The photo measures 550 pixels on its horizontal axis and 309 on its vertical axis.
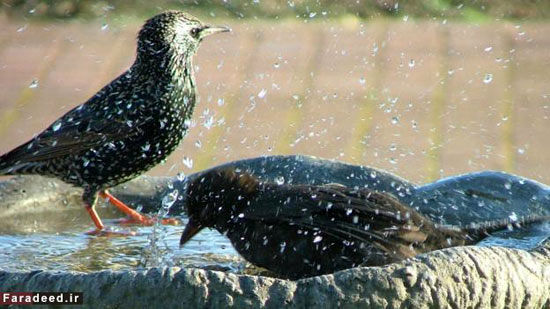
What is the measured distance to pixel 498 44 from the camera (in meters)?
8.27

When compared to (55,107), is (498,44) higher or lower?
higher

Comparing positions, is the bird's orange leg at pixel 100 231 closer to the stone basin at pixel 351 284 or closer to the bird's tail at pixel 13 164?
the bird's tail at pixel 13 164

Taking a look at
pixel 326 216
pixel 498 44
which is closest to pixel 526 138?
pixel 498 44

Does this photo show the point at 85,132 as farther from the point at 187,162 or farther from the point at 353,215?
the point at 353,215

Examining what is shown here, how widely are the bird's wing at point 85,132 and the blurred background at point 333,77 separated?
1.48 metres

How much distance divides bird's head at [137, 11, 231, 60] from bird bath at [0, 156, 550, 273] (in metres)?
0.70

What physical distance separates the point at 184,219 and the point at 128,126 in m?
0.53

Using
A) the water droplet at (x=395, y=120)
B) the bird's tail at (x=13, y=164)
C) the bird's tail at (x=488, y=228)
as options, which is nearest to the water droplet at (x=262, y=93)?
the water droplet at (x=395, y=120)

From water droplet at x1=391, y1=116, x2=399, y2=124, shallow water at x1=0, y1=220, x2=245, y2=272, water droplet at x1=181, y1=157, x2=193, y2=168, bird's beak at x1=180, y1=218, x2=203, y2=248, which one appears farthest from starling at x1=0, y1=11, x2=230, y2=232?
water droplet at x1=391, y1=116, x2=399, y2=124

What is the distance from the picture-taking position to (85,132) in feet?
16.0

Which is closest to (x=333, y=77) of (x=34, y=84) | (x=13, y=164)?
(x=34, y=84)

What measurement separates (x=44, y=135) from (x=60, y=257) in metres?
1.22

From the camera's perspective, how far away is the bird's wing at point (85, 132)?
479cm

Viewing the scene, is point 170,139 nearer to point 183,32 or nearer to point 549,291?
point 183,32
